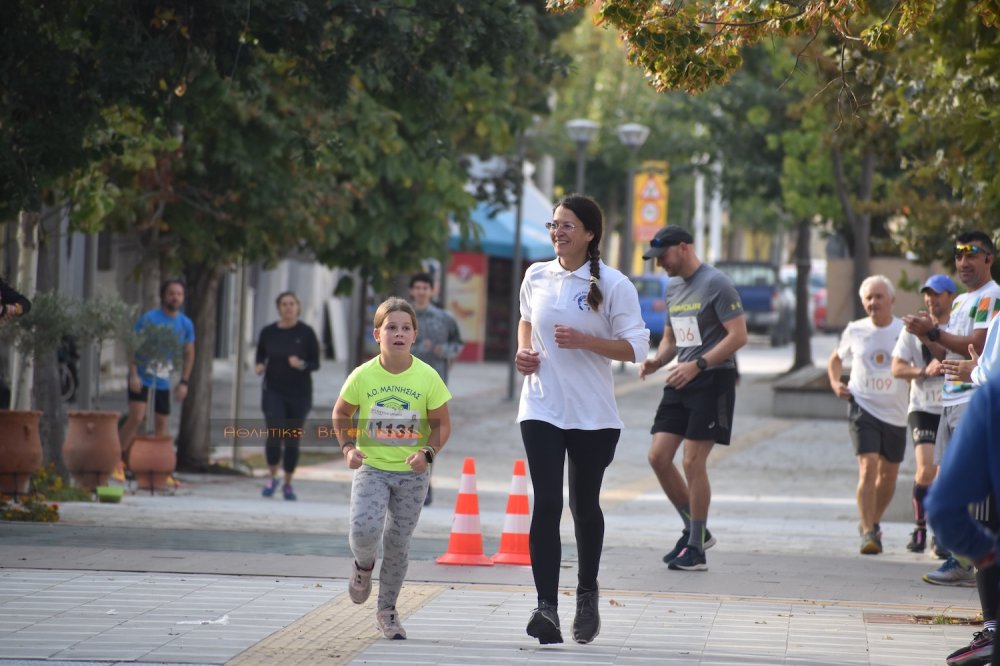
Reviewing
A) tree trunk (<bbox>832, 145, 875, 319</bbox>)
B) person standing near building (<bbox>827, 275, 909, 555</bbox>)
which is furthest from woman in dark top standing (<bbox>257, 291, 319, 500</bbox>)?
tree trunk (<bbox>832, 145, 875, 319</bbox>)

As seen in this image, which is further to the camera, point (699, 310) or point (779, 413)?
point (779, 413)

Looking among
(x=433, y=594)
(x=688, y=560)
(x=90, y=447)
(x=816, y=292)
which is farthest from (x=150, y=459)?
(x=816, y=292)

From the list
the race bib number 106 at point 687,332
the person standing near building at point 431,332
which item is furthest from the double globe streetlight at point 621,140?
the race bib number 106 at point 687,332

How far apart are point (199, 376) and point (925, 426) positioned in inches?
334

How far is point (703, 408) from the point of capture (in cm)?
948

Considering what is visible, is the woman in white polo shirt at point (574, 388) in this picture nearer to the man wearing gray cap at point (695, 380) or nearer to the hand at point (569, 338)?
the hand at point (569, 338)

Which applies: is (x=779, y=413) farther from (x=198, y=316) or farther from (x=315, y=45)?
(x=315, y=45)

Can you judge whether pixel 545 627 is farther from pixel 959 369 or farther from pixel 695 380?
pixel 695 380

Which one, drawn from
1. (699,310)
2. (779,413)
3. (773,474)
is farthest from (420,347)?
(779,413)

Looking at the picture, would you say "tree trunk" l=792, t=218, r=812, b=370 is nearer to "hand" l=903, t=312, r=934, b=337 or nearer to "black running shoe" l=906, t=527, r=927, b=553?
"black running shoe" l=906, t=527, r=927, b=553

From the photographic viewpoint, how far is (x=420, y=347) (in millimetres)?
13117

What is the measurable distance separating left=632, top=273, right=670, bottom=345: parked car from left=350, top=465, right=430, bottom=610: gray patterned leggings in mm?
30541

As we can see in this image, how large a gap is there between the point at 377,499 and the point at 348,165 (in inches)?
379


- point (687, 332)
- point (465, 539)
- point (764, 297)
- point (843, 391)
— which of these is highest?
point (764, 297)
